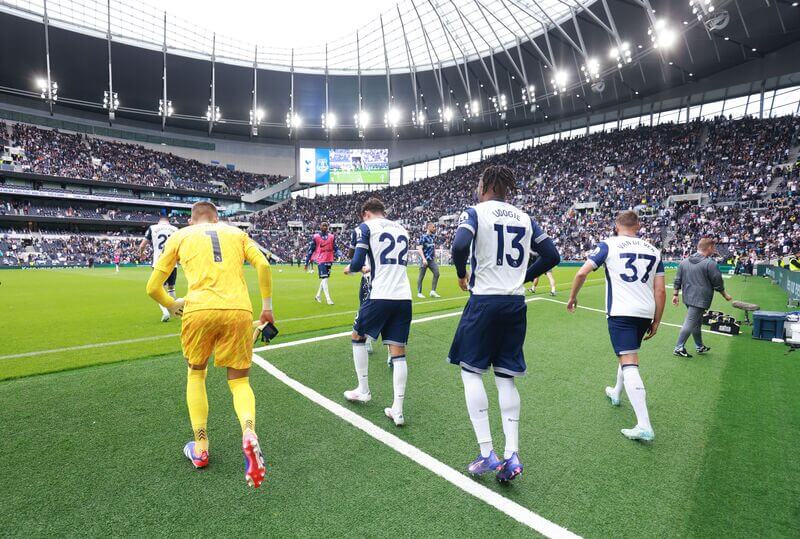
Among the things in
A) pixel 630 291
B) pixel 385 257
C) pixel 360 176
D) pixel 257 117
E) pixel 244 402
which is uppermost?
pixel 257 117

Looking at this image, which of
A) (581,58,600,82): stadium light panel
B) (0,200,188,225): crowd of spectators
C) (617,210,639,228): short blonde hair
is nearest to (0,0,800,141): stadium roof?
(581,58,600,82): stadium light panel

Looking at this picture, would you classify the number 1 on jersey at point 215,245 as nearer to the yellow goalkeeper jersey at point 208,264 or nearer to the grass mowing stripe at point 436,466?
the yellow goalkeeper jersey at point 208,264

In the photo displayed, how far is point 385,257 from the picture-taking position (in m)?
4.06

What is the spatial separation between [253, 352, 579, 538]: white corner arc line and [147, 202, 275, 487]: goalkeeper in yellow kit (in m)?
1.22

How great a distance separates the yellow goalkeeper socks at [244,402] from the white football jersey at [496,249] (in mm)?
1943

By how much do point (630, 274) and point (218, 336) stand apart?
3859 millimetres

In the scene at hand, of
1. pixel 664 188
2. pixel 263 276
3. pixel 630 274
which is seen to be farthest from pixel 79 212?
pixel 664 188

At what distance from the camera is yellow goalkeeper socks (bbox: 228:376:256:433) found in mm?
2805

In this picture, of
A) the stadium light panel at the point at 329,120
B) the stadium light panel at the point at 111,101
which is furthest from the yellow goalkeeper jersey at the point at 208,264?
the stadium light panel at the point at 329,120

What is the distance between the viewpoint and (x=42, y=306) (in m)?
10.9

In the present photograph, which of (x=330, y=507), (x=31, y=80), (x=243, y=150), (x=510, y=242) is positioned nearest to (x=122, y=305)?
(x=330, y=507)

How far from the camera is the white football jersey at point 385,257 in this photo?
398 centimetres

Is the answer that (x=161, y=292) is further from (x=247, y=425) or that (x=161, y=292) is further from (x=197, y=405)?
(x=247, y=425)

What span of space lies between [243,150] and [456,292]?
207ft
